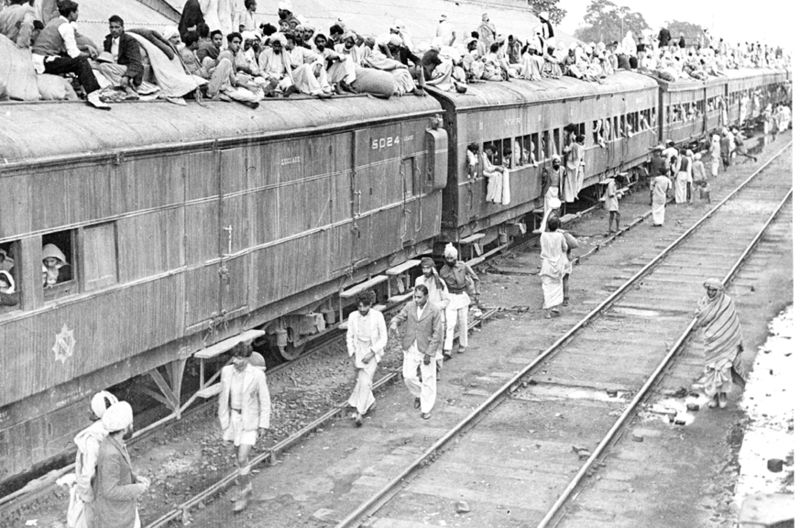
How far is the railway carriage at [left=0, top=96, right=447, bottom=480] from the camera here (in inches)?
345

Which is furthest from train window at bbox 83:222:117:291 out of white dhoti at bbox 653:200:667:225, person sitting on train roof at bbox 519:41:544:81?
white dhoti at bbox 653:200:667:225

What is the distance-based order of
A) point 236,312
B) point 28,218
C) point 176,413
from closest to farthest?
point 28,218
point 176,413
point 236,312

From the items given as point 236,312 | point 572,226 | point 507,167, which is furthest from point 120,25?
point 572,226

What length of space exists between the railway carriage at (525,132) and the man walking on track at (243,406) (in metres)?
9.41

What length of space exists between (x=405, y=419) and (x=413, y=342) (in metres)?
0.84

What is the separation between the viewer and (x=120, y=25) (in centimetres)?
1172

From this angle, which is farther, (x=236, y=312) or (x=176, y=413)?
(x=236, y=312)

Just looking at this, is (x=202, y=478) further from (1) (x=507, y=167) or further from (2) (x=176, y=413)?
(1) (x=507, y=167)

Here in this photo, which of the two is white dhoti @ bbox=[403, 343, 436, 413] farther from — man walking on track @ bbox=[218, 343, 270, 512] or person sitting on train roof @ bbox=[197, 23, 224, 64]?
person sitting on train roof @ bbox=[197, 23, 224, 64]

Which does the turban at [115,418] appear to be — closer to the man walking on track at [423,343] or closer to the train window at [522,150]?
the man walking on track at [423,343]

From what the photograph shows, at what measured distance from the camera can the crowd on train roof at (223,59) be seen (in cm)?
1034

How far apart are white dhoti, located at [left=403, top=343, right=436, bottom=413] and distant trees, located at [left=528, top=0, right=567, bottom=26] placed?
54284 mm

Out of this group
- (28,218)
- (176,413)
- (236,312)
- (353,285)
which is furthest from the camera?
(353,285)

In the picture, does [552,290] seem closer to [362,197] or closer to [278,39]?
[362,197]
